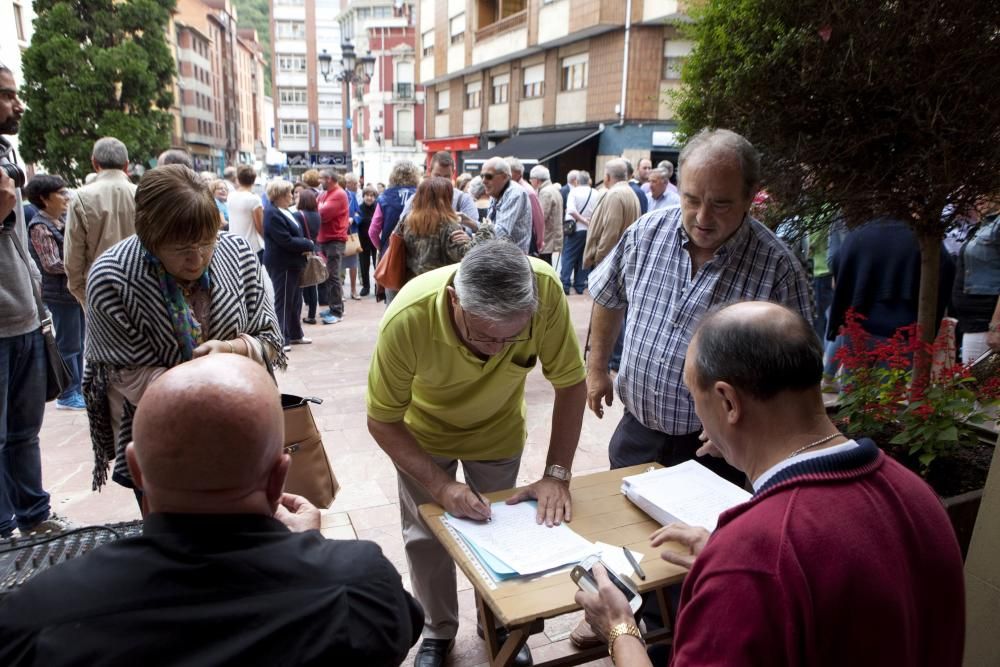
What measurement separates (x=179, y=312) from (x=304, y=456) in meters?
0.68

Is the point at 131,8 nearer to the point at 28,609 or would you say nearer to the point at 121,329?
the point at 121,329

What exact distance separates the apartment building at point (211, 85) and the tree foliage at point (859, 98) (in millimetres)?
44224

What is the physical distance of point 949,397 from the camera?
8.37 ft

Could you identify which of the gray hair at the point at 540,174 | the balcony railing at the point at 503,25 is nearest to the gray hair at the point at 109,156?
the gray hair at the point at 540,174

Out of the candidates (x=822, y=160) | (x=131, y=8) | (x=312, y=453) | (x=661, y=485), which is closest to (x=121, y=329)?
(x=312, y=453)

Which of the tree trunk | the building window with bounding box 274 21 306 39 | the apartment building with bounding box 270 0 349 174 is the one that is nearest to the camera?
the tree trunk

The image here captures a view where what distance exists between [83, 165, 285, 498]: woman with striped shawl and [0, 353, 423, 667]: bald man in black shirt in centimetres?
109

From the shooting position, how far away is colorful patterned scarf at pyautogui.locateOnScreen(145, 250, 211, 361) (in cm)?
216

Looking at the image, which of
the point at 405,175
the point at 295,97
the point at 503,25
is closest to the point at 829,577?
the point at 405,175

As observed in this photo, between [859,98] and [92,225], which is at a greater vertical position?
[859,98]

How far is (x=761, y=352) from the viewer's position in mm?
1240

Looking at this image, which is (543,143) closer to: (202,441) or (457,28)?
(457,28)

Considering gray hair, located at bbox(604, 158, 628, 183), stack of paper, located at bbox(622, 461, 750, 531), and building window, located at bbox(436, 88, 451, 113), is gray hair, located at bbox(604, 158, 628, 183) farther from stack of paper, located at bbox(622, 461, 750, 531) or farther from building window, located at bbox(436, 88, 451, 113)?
building window, located at bbox(436, 88, 451, 113)

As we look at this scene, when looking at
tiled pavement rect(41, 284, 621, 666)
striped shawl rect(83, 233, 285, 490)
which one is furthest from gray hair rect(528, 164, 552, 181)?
striped shawl rect(83, 233, 285, 490)
